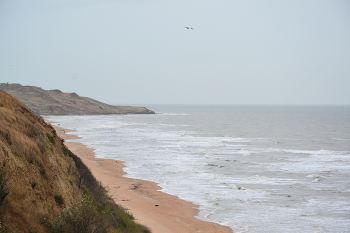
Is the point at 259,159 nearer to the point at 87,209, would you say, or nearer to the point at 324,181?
the point at 324,181

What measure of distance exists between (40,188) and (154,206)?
37.4 ft

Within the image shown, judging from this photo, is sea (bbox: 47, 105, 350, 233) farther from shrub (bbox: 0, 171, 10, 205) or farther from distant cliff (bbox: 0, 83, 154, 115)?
distant cliff (bbox: 0, 83, 154, 115)

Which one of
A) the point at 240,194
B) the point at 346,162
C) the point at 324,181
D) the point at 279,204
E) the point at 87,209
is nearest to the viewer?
the point at 87,209

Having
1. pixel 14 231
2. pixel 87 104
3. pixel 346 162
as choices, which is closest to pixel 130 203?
pixel 14 231

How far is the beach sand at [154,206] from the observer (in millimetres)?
17656

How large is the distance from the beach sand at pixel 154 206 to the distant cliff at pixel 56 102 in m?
136

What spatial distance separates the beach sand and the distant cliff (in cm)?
13603

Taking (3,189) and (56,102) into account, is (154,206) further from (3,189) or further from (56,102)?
(56,102)

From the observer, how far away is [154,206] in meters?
21.2

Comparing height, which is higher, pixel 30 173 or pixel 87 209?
pixel 30 173

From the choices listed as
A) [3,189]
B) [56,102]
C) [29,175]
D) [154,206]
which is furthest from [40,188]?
[56,102]

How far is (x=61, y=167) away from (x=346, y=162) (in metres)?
33.9

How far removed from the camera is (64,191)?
456 inches

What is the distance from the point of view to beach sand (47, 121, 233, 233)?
17.7 meters
